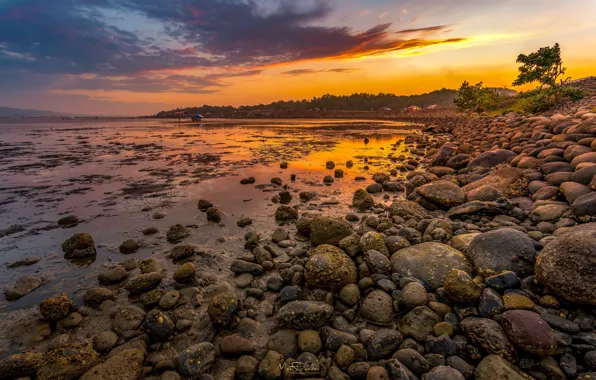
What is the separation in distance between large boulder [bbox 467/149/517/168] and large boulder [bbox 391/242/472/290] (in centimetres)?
909

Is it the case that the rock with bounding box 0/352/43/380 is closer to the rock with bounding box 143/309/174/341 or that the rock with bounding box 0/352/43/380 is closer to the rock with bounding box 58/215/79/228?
the rock with bounding box 143/309/174/341

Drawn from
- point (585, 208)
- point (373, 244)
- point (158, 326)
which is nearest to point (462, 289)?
point (373, 244)

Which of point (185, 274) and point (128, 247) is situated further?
point (128, 247)

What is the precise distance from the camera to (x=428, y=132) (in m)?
40.2

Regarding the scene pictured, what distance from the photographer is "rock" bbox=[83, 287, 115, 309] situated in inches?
204

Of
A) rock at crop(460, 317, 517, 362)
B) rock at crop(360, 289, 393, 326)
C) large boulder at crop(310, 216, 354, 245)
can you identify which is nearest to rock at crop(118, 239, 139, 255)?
large boulder at crop(310, 216, 354, 245)

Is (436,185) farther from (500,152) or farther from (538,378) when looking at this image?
(538,378)

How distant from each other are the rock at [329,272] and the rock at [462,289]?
1.63 m

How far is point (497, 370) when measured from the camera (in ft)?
10.6

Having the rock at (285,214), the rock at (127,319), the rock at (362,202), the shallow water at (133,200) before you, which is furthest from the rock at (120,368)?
the rock at (362,202)

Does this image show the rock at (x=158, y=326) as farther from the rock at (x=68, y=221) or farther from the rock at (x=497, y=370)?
the rock at (x=68, y=221)

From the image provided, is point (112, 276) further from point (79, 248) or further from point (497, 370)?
point (497, 370)

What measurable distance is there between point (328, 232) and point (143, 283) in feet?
14.0

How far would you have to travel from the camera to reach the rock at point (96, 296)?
17.0 ft
